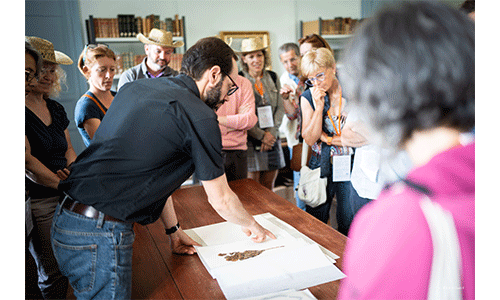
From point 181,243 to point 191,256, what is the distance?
0.08 meters

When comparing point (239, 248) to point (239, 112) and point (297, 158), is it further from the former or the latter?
point (297, 158)

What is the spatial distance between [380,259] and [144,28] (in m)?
5.06

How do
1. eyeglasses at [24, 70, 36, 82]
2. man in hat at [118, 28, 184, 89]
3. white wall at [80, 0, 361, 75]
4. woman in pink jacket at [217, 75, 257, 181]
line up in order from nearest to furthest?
eyeglasses at [24, 70, 36, 82], woman in pink jacket at [217, 75, 257, 181], man in hat at [118, 28, 184, 89], white wall at [80, 0, 361, 75]

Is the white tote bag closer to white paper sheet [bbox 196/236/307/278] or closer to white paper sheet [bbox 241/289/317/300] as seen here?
white paper sheet [bbox 241/289/317/300]

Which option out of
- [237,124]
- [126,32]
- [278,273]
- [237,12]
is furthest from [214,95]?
Result: [237,12]

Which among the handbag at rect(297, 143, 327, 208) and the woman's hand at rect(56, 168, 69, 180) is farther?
the handbag at rect(297, 143, 327, 208)

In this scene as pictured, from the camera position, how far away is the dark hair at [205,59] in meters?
1.33

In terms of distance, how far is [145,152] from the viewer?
112 cm

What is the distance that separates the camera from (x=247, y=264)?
1.21 metres

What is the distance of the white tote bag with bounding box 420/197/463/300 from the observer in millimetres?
428

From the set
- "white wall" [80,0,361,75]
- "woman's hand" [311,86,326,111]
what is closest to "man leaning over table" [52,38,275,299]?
"woman's hand" [311,86,326,111]

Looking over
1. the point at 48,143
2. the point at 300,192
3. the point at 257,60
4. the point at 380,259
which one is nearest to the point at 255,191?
the point at 300,192

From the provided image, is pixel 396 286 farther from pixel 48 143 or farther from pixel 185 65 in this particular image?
pixel 48 143

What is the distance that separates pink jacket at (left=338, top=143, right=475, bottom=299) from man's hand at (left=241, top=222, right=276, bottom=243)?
0.89 m
